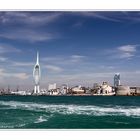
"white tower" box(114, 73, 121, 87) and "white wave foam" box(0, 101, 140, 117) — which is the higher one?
"white tower" box(114, 73, 121, 87)

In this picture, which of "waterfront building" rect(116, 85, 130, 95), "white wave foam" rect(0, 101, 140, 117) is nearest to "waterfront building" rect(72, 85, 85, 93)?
"white wave foam" rect(0, 101, 140, 117)

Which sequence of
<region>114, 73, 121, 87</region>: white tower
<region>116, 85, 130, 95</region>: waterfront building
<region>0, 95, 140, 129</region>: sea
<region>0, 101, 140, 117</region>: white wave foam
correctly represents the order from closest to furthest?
1. <region>0, 95, 140, 129</region>: sea
2. <region>114, 73, 121, 87</region>: white tower
3. <region>116, 85, 130, 95</region>: waterfront building
4. <region>0, 101, 140, 117</region>: white wave foam

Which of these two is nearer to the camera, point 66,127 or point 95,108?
point 66,127

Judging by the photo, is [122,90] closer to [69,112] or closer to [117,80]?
[117,80]

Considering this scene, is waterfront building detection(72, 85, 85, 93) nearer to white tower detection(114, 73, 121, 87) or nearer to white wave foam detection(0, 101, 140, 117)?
white wave foam detection(0, 101, 140, 117)

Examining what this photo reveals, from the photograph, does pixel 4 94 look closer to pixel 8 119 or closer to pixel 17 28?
pixel 8 119

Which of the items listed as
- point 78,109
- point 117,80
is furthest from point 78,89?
point 117,80

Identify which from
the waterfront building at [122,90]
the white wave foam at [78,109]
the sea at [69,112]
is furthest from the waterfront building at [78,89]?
the waterfront building at [122,90]

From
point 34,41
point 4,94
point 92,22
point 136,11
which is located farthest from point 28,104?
point 136,11
